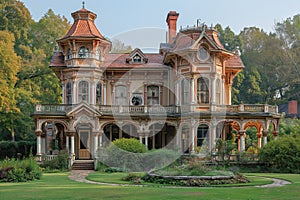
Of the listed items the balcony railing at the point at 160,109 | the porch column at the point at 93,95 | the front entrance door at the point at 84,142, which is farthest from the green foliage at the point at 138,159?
the porch column at the point at 93,95

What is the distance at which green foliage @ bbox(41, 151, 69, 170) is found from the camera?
108ft

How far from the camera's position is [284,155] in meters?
29.3

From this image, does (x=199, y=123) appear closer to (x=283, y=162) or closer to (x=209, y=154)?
(x=209, y=154)

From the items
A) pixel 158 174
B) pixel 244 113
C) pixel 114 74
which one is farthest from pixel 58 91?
pixel 158 174

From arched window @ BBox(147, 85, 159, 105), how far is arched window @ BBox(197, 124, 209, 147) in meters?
4.86

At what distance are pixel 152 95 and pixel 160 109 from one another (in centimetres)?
275

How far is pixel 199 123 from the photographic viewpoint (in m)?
35.4

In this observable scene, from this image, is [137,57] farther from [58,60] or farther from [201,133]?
[201,133]

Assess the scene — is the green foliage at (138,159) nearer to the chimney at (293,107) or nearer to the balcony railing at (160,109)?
the balcony railing at (160,109)

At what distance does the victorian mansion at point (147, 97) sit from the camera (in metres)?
35.6

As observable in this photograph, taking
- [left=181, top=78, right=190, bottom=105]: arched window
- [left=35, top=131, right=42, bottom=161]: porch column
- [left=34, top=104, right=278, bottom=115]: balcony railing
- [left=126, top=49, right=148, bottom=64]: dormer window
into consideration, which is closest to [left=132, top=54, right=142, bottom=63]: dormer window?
[left=126, top=49, right=148, bottom=64]: dormer window

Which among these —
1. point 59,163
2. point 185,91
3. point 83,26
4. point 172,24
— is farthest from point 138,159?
point 172,24

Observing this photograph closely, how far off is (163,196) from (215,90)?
2089 cm

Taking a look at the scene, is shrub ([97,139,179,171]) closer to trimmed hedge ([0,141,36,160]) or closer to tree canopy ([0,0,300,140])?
tree canopy ([0,0,300,140])
